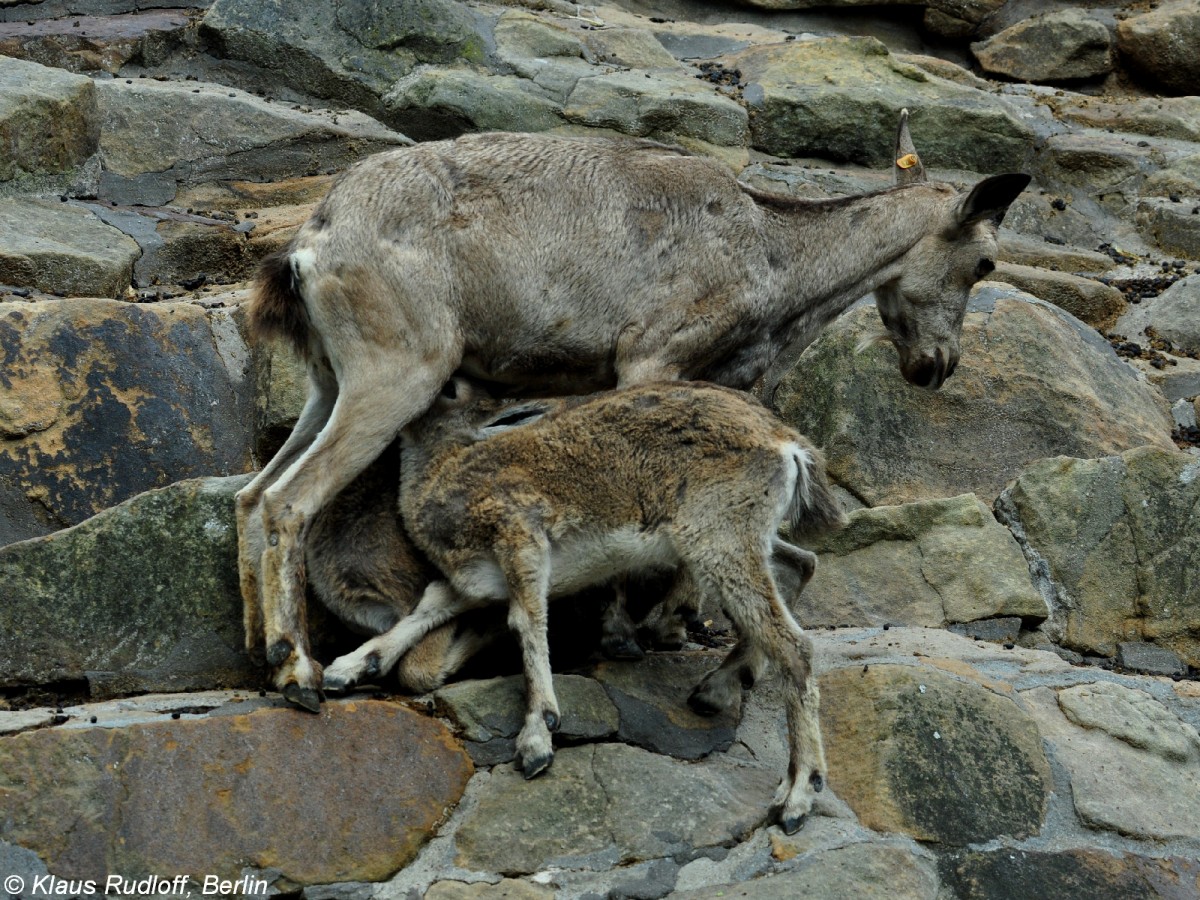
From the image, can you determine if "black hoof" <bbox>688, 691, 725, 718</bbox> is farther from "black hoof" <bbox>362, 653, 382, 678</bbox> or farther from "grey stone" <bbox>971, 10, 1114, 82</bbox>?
"grey stone" <bbox>971, 10, 1114, 82</bbox>

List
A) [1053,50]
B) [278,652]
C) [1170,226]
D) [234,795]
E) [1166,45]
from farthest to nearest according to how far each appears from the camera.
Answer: [1053,50], [1166,45], [1170,226], [278,652], [234,795]

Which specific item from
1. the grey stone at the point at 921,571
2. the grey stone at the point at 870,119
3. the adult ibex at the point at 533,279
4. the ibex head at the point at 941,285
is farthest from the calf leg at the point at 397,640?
the grey stone at the point at 870,119

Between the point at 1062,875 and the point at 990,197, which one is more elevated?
the point at 990,197

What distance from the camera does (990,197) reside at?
6977 millimetres

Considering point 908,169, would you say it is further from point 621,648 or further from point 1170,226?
point 1170,226

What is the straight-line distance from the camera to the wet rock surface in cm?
479

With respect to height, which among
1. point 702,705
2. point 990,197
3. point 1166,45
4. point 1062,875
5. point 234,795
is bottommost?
point 1062,875

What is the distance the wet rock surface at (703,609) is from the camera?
479 cm

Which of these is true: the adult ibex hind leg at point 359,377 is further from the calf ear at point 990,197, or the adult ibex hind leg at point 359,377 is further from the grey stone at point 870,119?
the grey stone at point 870,119

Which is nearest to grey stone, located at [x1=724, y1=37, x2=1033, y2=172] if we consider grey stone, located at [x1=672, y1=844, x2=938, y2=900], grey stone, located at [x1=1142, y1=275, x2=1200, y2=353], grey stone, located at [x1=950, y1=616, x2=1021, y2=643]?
grey stone, located at [x1=1142, y1=275, x2=1200, y2=353]

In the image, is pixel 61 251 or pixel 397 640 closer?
pixel 397 640

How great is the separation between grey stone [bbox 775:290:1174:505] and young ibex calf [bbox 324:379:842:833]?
93.1 inches

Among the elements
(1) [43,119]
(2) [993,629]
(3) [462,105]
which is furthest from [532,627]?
(3) [462,105]

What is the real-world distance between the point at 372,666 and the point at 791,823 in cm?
158
